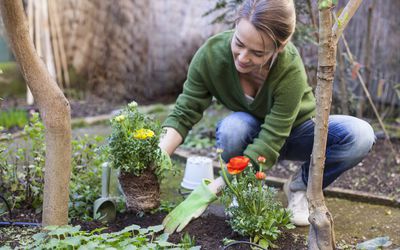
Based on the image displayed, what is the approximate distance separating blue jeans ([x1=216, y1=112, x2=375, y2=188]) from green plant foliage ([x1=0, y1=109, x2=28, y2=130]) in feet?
7.70

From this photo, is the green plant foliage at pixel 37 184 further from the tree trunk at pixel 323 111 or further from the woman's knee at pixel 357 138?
the woman's knee at pixel 357 138

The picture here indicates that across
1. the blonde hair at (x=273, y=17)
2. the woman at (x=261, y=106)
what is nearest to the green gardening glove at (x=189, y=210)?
the woman at (x=261, y=106)

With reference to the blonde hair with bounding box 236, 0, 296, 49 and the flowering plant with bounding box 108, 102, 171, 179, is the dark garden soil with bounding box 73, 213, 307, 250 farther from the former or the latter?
the blonde hair with bounding box 236, 0, 296, 49

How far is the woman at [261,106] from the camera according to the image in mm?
2338

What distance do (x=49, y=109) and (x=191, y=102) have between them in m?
0.85

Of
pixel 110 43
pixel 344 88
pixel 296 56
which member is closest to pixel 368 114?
pixel 344 88

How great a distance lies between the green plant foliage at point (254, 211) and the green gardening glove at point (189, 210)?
0.35 ft

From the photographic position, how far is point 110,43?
5793mm

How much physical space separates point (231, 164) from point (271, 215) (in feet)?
0.88

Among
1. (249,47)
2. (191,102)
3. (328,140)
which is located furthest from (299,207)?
(249,47)

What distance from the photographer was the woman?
92.0 inches

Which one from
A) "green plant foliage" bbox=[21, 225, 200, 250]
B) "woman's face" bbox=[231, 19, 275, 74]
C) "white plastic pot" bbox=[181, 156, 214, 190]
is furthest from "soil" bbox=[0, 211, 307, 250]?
"woman's face" bbox=[231, 19, 275, 74]

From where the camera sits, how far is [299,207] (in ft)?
8.75

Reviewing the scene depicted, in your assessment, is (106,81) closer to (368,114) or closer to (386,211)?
(368,114)
